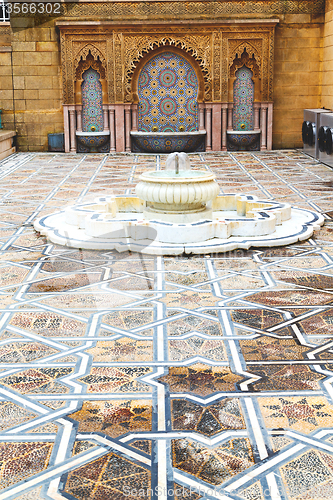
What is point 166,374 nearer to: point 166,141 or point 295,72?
point 166,141

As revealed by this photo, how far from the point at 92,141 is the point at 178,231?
22.0 feet

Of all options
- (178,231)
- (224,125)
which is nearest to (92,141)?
(224,125)

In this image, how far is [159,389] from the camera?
2344 millimetres

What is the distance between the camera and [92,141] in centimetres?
1085

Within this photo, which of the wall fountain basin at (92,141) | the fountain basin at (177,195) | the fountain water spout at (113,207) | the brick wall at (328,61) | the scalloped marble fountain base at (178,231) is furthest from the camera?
the wall fountain basin at (92,141)

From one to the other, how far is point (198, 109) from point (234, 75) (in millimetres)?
853

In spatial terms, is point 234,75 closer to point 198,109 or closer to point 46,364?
point 198,109

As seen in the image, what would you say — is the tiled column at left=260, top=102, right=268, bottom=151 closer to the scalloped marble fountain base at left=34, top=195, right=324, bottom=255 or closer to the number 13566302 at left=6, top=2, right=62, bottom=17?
the number 13566302 at left=6, top=2, right=62, bottom=17

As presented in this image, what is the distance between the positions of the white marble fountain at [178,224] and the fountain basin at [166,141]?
17.8 feet

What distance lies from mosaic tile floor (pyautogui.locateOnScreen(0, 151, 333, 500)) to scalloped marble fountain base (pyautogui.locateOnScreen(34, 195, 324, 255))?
0.35 feet

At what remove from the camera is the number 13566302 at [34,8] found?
10578mm

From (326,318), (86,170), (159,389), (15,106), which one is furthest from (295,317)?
(15,106)

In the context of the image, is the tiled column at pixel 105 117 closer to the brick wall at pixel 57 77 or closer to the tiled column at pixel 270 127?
the brick wall at pixel 57 77

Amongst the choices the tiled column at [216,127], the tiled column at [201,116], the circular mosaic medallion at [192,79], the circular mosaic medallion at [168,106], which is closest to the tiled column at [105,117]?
the circular mosaic medallion at [168,106]
